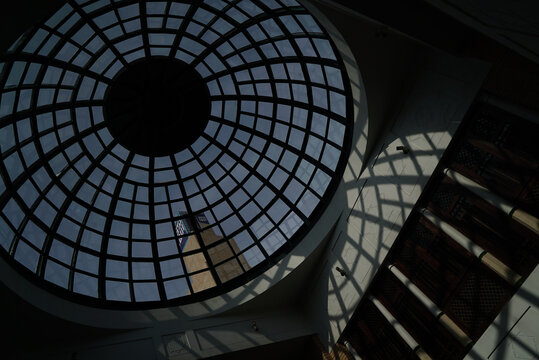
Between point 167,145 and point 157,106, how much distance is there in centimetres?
225

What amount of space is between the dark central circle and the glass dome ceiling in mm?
67

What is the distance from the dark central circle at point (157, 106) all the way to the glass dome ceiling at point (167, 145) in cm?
7

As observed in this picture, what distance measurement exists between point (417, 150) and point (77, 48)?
1452cm

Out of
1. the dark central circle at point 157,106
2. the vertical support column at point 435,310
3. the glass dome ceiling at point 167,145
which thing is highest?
the dark central circle at point 157,106

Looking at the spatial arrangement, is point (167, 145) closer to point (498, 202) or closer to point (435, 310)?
point (435, 310)

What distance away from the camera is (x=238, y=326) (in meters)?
19.1

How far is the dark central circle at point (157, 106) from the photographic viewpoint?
1892cm

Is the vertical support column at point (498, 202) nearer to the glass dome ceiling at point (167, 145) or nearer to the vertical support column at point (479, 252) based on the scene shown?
the vertical support column at point (479, 252)

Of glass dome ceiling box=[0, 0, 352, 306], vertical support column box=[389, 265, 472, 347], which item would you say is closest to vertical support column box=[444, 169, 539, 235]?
vertical support column box=[389, 265, 472, 347]

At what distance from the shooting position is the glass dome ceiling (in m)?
15.9

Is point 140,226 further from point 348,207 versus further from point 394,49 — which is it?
point 394,49

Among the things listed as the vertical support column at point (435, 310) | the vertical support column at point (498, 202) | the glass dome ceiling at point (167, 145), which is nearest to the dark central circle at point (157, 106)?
the glass dome ceiling at point (167, 145)

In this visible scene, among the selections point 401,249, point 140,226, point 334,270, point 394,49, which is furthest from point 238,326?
point 394,49

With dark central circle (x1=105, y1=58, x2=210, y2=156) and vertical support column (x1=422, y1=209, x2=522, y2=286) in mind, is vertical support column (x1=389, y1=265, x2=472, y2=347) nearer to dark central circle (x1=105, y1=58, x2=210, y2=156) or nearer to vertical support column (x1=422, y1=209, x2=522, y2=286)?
vertical support column (x1=422, y1=209, x2=522, y2=286)
